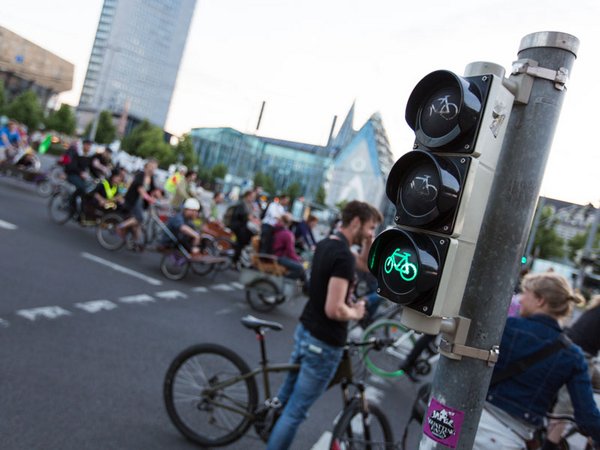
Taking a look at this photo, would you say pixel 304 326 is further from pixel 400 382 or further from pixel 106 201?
pixel 106 201

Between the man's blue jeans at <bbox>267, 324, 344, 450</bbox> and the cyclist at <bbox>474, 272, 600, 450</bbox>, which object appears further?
the man's blue jeans at <bbox>267, 324, 344, 450</bbox>

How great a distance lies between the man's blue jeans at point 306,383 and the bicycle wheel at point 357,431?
0.24m

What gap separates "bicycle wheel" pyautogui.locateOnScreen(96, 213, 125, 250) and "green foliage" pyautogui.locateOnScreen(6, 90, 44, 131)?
65.1 metres

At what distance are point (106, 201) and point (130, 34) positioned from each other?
140 meters

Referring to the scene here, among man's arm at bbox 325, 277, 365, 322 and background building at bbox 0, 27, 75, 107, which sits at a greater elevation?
background building at bbox 0, 27, 75, 107

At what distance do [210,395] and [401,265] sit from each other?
2.51 meters

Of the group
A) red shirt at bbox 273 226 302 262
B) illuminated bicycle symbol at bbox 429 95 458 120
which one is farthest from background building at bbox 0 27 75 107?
illuminated bicycle symbol at bbox 429 95 458 120

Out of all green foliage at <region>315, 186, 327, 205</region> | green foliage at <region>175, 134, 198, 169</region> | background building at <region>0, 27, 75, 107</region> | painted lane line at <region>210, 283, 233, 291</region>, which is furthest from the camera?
green foliage at <region>315, 186, 327, 205</region>

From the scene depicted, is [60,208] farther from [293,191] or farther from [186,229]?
[293,191]

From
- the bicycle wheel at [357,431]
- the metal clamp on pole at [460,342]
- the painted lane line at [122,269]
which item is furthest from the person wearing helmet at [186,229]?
the metal clamp on pole at [460,342]

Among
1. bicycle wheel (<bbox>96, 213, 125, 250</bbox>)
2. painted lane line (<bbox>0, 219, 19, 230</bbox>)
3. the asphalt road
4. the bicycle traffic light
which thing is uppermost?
the bicycle traffic light

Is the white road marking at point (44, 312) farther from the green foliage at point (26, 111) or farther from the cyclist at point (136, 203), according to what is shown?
the green foliage at point (26, 111)

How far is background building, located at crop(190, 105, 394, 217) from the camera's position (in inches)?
2982

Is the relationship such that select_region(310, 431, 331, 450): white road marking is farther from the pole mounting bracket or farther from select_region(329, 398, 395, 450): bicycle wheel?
the pole mounting bracket
